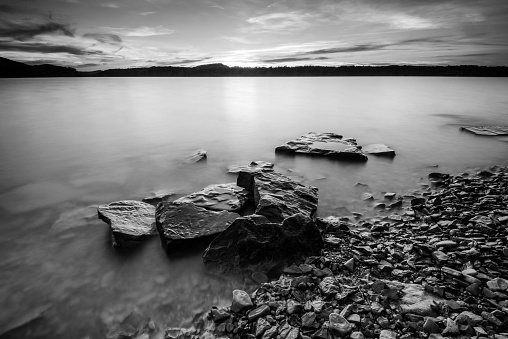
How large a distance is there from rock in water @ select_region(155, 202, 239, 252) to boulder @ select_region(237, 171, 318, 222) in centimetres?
65

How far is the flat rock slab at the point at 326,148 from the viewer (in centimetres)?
862

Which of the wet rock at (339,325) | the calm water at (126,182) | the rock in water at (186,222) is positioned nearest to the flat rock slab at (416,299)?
the wet rock at (339,325)

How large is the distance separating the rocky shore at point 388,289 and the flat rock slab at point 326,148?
4.13 m

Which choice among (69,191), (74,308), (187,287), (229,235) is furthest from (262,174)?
(69,191)

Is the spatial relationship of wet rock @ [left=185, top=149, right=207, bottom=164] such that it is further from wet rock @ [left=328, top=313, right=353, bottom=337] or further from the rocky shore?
wet rock @ [left=328, top=313, right=353, bottom=337]

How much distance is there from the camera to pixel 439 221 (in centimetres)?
460

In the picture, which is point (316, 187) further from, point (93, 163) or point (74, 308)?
point (93, 163)

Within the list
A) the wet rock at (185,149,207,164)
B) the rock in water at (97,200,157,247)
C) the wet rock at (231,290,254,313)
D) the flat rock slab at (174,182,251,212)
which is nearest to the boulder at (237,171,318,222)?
the flat rock slab at (174,182,251,212)

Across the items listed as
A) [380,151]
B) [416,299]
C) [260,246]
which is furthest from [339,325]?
[380,151]

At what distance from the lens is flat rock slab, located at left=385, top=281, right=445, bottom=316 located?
2.67 m

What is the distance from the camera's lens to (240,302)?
2.96 meters

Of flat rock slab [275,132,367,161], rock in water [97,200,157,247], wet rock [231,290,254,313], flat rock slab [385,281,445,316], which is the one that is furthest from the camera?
flat rock slab [275,132,367,161]

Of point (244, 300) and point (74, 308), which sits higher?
point (244, 300)

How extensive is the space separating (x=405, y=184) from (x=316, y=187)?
2.39 metres
